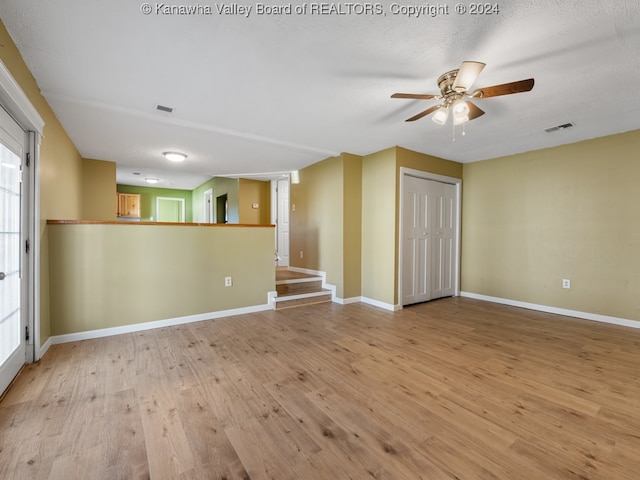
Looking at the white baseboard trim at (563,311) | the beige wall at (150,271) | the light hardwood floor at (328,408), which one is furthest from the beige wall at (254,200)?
the white baseboard trim at (563,311)

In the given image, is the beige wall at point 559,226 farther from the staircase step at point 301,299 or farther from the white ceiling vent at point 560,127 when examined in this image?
the staircase step at point 301,299

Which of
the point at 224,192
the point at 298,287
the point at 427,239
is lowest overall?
the point at 298,287

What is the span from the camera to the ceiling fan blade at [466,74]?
5.81 feet

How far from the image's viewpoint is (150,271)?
3.33 metres

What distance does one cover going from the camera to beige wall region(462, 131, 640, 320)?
3.46m

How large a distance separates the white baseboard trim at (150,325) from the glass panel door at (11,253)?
23.6 inches

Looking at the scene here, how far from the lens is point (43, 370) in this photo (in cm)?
228

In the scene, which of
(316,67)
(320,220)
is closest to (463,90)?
(316,67)

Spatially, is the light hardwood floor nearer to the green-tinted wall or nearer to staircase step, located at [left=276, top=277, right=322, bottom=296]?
staircase step, located at [left=276, top=277, right=322, bottom=296]

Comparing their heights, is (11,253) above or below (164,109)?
below

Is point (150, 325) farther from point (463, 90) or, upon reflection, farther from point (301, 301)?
point (463, 90)

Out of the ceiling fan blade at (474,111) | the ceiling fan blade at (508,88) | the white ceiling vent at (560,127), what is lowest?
the ceiling fan blade at (508,88)

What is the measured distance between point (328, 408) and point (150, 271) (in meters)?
2.67

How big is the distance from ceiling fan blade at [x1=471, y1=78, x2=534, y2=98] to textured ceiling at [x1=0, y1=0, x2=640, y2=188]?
24 centimetres
